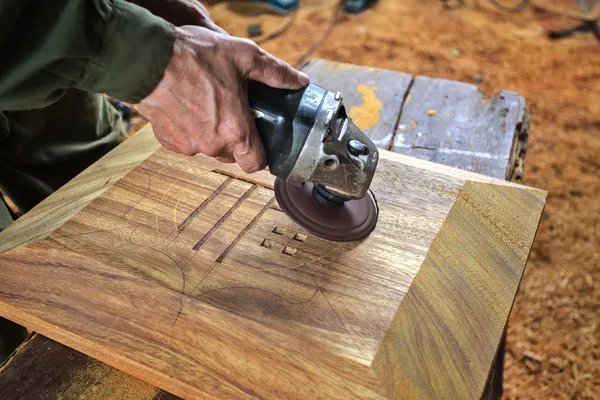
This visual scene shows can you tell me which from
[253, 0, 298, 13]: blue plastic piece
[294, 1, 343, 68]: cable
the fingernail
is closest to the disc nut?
the fingernail

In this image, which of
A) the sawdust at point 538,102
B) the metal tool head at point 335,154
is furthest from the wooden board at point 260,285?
the sawdust at point 538,102

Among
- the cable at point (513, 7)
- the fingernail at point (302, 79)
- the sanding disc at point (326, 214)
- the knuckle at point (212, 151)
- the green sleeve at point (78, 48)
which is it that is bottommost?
the cable at point (513, 7)

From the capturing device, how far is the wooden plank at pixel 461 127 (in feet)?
5.21

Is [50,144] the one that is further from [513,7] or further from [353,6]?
[513,7]

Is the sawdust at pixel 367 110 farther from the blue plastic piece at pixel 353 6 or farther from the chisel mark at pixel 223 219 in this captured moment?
the blue plastic piece at pixel 353 6

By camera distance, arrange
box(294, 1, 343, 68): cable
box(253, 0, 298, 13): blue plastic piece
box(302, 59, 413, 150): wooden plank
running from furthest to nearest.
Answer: box(253, 0, 298, 13): blue plastic piece → box(294, 1, 343, 68): cable → box(302, 59, 413, 150): wooden plank

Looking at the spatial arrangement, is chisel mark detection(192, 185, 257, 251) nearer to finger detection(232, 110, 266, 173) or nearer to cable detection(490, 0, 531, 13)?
finger detection(232, 110, 266, 173)

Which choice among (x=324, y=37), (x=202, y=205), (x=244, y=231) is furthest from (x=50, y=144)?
(x=324, y=37)

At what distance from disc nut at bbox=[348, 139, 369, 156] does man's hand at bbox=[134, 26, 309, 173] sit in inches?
6.0

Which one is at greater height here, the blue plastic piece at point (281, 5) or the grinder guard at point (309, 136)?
the grinder guard at point (309, 136)

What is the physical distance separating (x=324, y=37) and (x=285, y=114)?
11.0 ft

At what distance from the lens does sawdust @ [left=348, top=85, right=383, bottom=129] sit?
5.68ft

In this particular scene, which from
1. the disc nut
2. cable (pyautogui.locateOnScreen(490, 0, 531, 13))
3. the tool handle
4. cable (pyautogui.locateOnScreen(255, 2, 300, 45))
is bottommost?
cable (pyautogui.locateOnScreen(490, 0, 531, 13))

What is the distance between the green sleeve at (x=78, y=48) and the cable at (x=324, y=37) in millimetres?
2774
